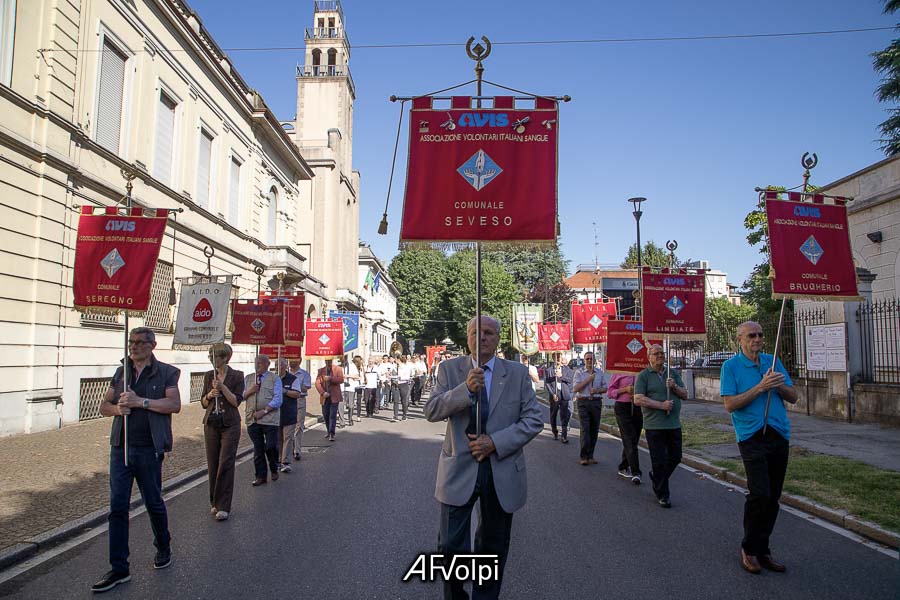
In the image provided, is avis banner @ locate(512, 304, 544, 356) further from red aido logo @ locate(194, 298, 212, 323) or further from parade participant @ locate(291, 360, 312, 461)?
red aido logo @ locate(194, 298, 212, 323)

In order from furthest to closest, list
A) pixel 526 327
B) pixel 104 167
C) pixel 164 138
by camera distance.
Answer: pixel 526 327
pixel 164 138
pixel 104 167

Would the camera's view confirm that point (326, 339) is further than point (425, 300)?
No

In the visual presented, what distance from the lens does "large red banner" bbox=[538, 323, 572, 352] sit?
23.5 metres

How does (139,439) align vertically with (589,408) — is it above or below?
above

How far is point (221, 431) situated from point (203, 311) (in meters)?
4.96

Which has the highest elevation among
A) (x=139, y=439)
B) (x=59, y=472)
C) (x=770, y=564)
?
(x=139, y=439)

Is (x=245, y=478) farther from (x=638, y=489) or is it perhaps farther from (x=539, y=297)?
(x=539, y=297)

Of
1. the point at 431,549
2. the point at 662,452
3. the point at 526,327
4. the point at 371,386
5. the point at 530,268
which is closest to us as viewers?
the point at 431,549

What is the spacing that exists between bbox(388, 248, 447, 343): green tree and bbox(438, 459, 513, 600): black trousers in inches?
2303

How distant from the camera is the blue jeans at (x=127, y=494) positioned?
4.90 m

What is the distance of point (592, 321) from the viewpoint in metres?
18.2

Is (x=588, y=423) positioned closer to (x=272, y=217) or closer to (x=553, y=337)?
(x=553, y=337)

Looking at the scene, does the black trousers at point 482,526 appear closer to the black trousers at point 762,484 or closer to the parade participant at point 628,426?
the black trousers at point 762,484

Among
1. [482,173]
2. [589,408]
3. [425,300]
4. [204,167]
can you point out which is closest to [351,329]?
[204,167]
